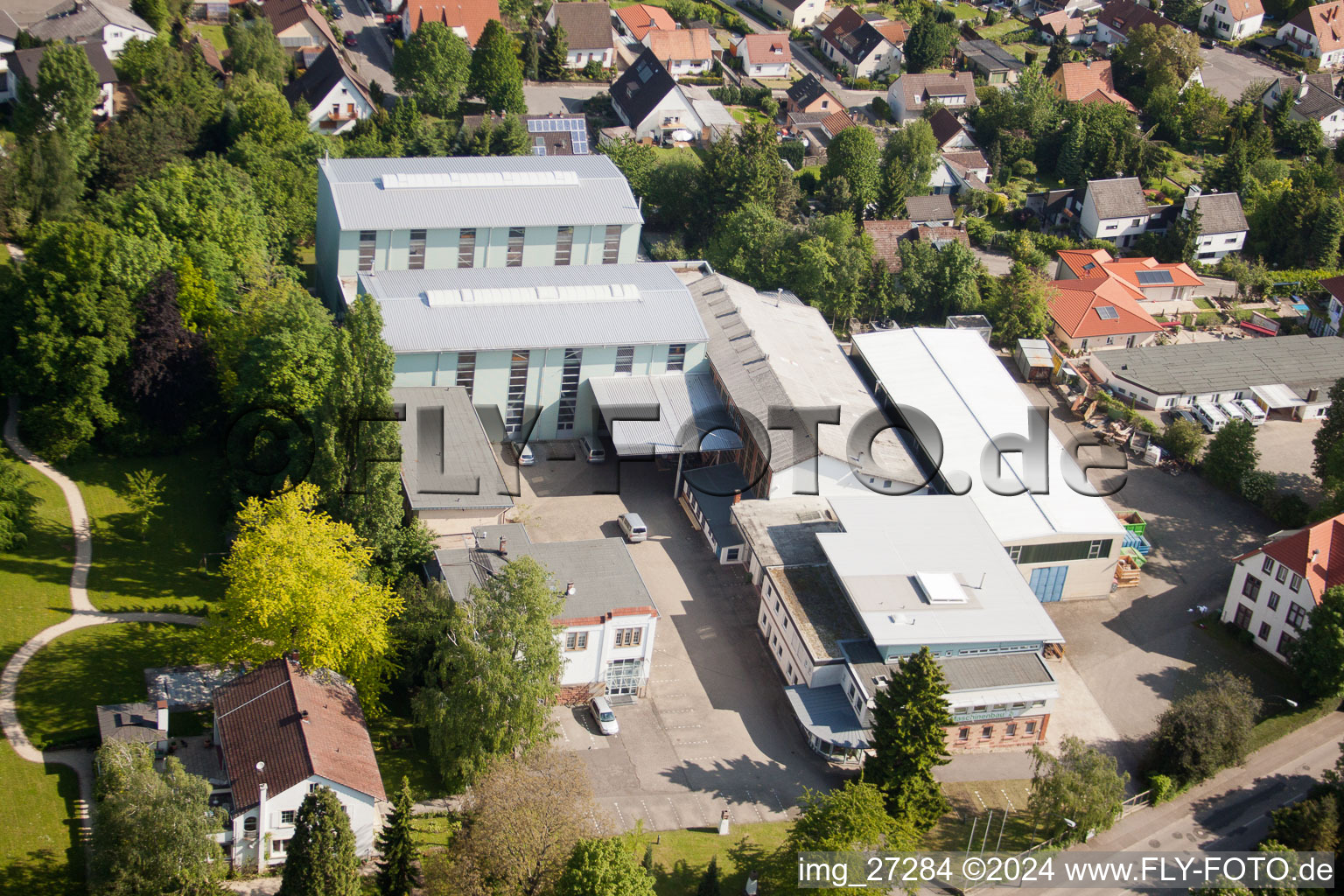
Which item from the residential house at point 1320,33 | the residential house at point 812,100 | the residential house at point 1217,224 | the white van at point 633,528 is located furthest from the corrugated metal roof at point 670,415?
the residential house at point 1320,33

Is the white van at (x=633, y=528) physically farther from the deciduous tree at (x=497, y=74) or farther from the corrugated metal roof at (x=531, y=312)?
the deciduous tree at (x=497, y=74)

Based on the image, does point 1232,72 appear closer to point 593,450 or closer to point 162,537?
point 593,450

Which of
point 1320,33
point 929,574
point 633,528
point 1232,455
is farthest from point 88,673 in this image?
point 1320,33

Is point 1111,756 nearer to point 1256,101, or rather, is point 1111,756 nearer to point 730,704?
point 730,704

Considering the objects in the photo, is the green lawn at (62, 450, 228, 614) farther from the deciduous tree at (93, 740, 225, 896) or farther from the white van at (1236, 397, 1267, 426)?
the white van at (1236, 397, 1267, 426)

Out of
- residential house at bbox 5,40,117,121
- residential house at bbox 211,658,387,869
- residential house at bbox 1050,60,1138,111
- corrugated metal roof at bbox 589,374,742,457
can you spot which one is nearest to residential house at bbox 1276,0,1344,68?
residential house at bbox 1050,60,1138,111
